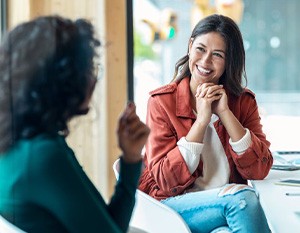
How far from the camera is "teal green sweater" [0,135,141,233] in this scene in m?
0.44

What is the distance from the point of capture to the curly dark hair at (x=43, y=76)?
454 mm

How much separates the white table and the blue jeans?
0.08ft

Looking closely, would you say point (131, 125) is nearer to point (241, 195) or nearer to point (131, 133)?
point (131, 133)

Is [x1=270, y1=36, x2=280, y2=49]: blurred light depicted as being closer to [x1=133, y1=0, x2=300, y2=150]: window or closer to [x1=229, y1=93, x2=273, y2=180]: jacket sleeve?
[x1=133, y1=0, x2=300, y2=150]: window

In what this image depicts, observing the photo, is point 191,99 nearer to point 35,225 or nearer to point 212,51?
point 212,51

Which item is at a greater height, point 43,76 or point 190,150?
point 43,76

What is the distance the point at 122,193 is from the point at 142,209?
9.3 inches

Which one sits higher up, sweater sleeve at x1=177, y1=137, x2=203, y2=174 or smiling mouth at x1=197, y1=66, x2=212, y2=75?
smiling mouth at x1=197, y1=66, x2=212, y2=75

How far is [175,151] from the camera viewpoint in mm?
855

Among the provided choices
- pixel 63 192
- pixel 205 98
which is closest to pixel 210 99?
pixel 205 98

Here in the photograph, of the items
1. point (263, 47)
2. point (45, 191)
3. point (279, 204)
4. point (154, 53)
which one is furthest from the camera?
point (263, 47)

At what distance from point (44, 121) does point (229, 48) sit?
0.52 metres

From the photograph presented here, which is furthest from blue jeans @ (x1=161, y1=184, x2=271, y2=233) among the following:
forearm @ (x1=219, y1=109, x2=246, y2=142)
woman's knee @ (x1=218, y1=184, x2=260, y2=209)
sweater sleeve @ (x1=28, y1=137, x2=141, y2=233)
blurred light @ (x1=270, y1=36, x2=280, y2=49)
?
blurred light @ (x1=270, y1=36, x2=280, y2=49)

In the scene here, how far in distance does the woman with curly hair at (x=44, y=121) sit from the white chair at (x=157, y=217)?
0.97 ft
